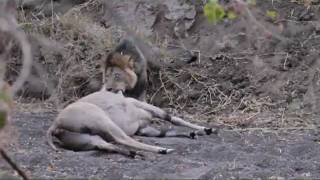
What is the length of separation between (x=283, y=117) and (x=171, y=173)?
304 cm

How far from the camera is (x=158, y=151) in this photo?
7.04 meters

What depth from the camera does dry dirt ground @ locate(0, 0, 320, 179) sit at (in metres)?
7.21

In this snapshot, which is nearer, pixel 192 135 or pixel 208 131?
pixel 192 135

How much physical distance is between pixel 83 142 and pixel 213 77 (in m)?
3.19

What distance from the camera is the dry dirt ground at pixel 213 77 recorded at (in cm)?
721

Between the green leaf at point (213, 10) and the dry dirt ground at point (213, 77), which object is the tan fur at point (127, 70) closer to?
the dry dirt ground at point (213, 77)

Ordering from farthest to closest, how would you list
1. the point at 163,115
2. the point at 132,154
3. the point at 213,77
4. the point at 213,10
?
the point at 213,77
the point at 163,115
the point at 132,154
the point at 213,10

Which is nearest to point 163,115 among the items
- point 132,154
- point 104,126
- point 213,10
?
point 104,126

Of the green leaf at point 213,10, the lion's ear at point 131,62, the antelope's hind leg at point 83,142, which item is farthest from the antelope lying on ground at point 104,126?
the green leaf at point 213,10

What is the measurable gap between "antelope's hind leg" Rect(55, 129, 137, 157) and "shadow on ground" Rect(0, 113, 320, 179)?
8cm

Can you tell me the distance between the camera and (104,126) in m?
7.27

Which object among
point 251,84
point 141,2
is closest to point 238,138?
point 251,84

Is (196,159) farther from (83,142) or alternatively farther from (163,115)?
(163,115)

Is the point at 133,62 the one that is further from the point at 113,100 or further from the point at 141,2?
the point at 141,2
